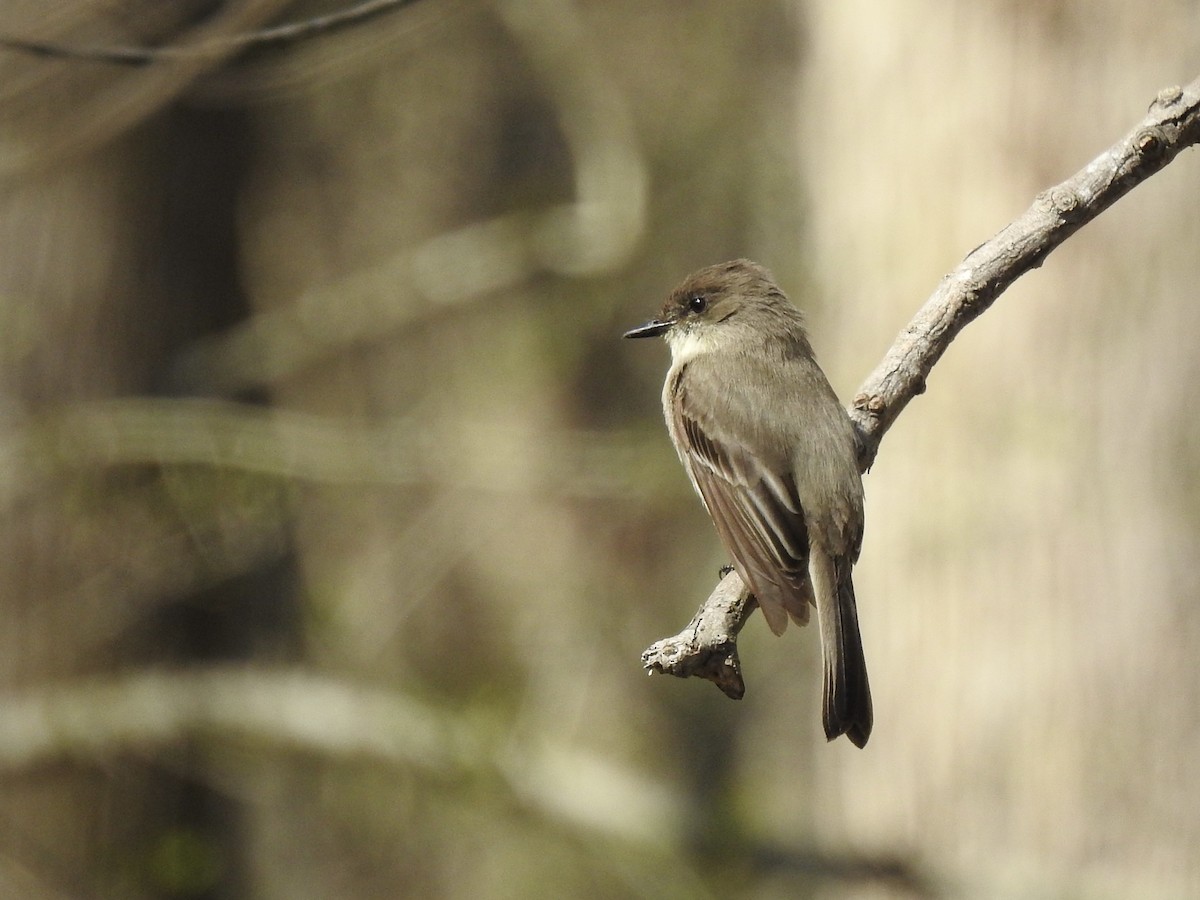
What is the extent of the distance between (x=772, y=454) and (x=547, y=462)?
3217 millimetres

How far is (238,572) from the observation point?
6117 millimetres

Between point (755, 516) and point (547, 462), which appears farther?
point (547, 462)

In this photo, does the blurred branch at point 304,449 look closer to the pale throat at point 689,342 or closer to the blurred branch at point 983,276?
the pale throat at point 689,342

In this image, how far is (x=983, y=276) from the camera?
2705mm

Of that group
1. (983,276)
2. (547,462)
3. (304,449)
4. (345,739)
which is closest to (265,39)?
(983,276)

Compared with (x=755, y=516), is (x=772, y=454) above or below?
above

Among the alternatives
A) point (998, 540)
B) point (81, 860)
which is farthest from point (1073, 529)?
point (81, 860)

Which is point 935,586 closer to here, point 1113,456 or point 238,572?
point 1113,456

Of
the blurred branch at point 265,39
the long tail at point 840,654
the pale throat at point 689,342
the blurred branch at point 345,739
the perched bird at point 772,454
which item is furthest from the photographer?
the blurred branch at point 345,739

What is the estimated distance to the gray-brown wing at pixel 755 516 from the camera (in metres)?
2.88

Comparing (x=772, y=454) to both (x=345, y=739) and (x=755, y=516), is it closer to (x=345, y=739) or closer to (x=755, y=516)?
(x=755, y=516)

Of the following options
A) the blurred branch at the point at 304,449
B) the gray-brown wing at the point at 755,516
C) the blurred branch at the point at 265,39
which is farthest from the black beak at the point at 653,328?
the blurred branch at the point at 304,449

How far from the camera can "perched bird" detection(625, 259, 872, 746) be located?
117 inches

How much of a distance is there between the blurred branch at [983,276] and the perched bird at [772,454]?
0.69 feet
